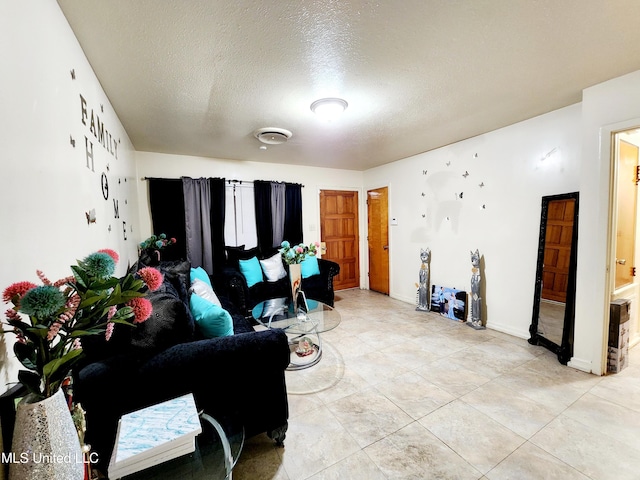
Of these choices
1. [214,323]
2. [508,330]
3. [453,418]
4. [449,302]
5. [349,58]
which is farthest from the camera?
[449,302]

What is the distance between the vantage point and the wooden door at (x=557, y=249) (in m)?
2.54

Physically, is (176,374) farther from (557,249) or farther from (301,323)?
(557,249)

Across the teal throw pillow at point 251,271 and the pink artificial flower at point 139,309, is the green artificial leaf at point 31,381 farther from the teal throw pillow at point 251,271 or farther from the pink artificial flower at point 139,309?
the teal throw pillow at point 251,271

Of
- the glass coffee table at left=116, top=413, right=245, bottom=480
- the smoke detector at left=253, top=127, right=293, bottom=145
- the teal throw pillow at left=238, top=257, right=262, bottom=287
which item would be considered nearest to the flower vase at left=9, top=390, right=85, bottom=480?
the glass coffee table at left=116, top=413, right=245, bottom=480

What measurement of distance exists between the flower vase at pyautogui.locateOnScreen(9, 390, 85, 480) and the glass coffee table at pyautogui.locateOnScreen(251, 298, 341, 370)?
1789 millimetres

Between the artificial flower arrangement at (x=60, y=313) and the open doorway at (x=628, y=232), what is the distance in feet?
10.7

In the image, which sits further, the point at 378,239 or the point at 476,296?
the point at 378,239

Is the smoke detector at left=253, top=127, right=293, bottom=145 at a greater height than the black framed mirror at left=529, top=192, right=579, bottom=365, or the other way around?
the smoke detector at left=253, top=127, right=293, bottom=145

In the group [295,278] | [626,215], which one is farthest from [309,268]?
[626,215]

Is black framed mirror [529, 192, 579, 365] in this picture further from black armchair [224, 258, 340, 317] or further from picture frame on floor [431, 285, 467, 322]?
black armchair [224, 258, 340, 317]

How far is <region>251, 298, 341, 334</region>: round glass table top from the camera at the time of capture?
8.07 feet

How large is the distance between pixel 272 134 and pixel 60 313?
2.61m

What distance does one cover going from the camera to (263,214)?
14.3 feet

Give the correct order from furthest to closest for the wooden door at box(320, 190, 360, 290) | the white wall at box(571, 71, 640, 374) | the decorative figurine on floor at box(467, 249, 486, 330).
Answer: the wooden door at box(320, 190, 360, 290) → the decorative figurine on floor at box(467, 249, 486, 330) → the white wall at box(571, 71, 640, 374)
